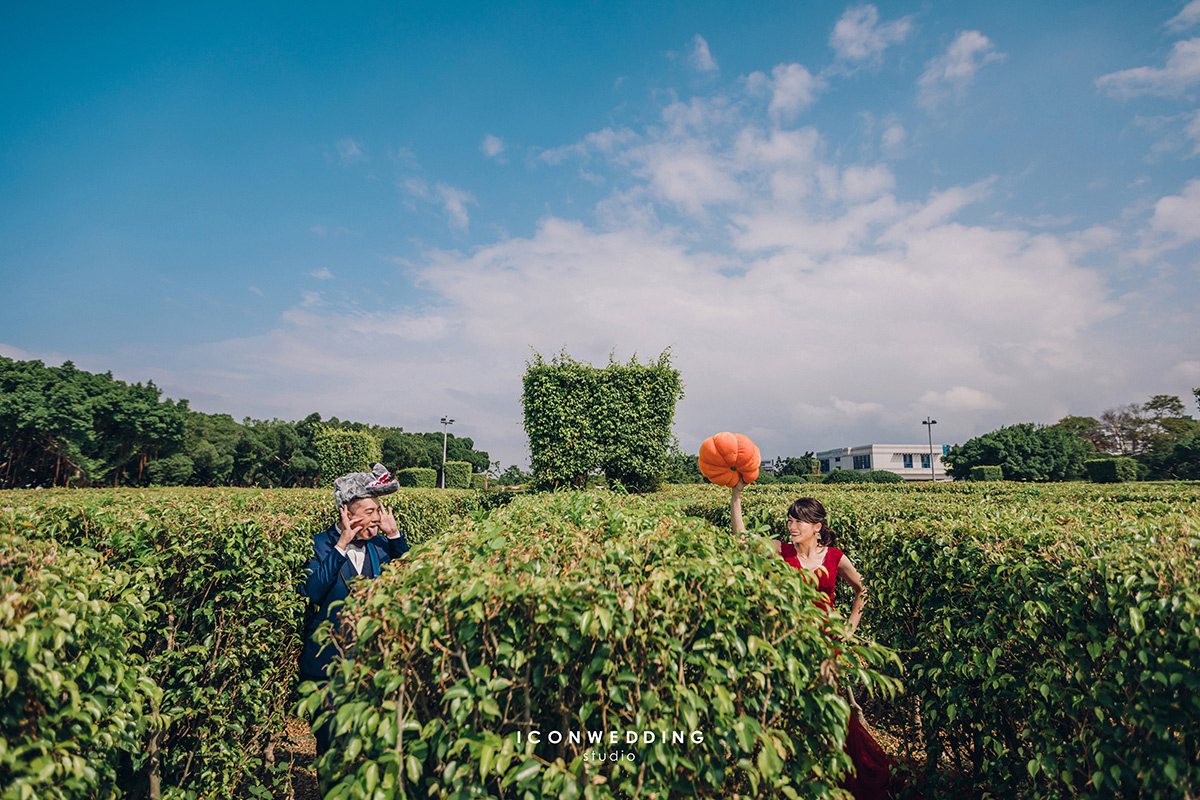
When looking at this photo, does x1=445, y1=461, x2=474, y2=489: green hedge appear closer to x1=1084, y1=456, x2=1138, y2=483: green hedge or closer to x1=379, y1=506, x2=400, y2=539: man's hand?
x1=379, y1=506, x2=400, y2=539: man's hand

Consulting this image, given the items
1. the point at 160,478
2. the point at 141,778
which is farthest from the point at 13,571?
the point at 160,478

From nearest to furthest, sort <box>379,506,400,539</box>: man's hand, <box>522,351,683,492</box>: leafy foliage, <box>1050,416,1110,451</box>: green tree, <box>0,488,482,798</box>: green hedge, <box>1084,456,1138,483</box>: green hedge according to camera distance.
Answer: <box>0,488,482,798</box>: green hedge < <box>379,506,400,539</box>: man's hand < <box>522,351,683,492</box>: leafy foliage < <box>1084,456,1138,483</box>: green hedge < <box>1050,416,1110,451</box>: green tree

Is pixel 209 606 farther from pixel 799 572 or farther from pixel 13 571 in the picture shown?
pixel 799 572

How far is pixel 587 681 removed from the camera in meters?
1.81

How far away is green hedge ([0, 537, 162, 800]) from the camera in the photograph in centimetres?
185

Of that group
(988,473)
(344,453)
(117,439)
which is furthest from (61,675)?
(988,473)

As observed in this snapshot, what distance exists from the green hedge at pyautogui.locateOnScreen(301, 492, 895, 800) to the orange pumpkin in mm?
2271

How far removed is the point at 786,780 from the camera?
187cm

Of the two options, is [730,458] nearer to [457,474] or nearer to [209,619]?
[209,619]

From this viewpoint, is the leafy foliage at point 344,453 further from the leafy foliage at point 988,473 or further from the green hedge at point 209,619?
the leafy foliage at point 988,473

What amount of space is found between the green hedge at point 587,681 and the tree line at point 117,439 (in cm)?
4603

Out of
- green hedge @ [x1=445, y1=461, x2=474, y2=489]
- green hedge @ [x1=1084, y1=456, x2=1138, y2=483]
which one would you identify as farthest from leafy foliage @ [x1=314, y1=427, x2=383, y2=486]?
green hedge @ [x1=1084, y1=456, x2=1138, y2=483]

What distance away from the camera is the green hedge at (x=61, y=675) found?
1851 millimetres

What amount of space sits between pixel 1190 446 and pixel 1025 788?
62.1 meters
